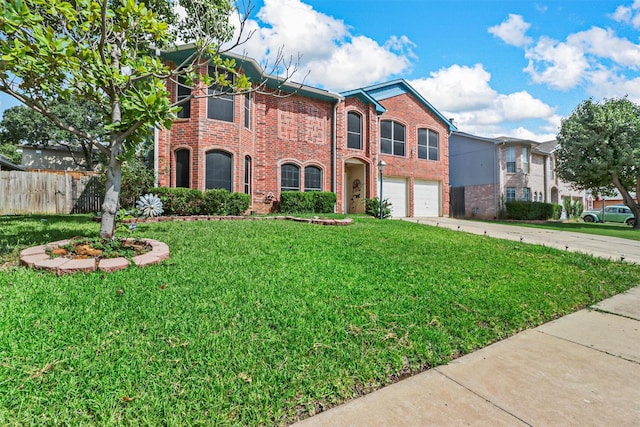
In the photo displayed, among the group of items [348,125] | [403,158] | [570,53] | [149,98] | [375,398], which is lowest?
[375,398]

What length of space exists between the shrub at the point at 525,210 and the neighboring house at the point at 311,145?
5262 mm

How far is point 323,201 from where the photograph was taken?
13.5m

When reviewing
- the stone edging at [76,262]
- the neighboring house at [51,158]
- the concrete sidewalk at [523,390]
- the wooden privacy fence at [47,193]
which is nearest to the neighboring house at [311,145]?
the wooden privacy fence at [47,193]

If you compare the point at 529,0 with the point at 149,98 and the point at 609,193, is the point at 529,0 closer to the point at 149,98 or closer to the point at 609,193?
the point at 149,98

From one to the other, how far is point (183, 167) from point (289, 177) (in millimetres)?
4362

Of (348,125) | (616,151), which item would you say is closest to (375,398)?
(348,125)

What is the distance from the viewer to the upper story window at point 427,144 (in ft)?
58.7

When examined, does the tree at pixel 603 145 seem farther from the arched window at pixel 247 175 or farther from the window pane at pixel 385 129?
the arched window at pixel 247 175

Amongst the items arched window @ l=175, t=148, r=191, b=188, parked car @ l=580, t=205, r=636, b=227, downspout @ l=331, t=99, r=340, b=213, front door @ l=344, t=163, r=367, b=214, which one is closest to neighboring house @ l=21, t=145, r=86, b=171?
arched window @ l=175, t=148, r=191, b=188

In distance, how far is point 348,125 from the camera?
15.3m

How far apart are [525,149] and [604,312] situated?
23362mm

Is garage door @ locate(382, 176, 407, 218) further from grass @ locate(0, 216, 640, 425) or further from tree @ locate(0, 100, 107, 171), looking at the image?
tree @ locate(0, 100, 107, 171)

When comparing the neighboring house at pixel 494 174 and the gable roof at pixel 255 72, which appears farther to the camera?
the neighboring house at pixel 494 174

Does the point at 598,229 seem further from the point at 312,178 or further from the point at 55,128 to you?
the point at 55,128
